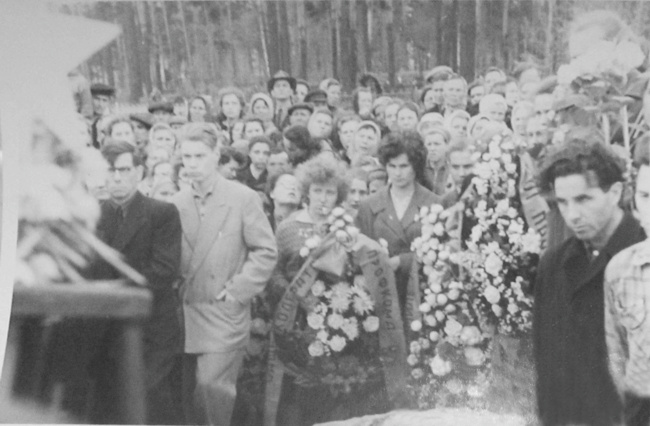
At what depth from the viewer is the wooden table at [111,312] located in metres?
3.04

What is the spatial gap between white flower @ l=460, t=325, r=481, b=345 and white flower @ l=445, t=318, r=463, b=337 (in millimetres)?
18

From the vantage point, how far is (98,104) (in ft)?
10.2

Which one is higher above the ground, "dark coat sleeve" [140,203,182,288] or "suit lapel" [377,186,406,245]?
"suit lapel" [377,186,406,245]

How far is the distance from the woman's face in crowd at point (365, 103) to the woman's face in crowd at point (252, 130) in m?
0.38

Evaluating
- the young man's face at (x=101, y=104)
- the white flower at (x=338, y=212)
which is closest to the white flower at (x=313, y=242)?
the white flower at (x=338, y=212)

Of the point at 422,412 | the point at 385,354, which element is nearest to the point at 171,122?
the point at 385,354

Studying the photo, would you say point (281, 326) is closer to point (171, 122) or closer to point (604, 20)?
point (171, 122)

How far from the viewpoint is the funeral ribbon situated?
2953 mm

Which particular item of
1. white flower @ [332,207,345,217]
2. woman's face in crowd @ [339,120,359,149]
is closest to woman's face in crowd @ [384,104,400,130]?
woman's face in crowd @ [339,120,359,149]

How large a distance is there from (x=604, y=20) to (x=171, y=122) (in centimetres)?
165

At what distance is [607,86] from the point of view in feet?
9.64

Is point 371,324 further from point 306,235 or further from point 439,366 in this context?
point 306,235

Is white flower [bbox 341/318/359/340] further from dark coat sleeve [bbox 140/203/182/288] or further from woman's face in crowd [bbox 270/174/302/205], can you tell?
dark coat sleeve [bbox 140/203/182/288]

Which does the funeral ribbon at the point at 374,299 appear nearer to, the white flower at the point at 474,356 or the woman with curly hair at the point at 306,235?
the woman with curly hair at the point at 306,235
